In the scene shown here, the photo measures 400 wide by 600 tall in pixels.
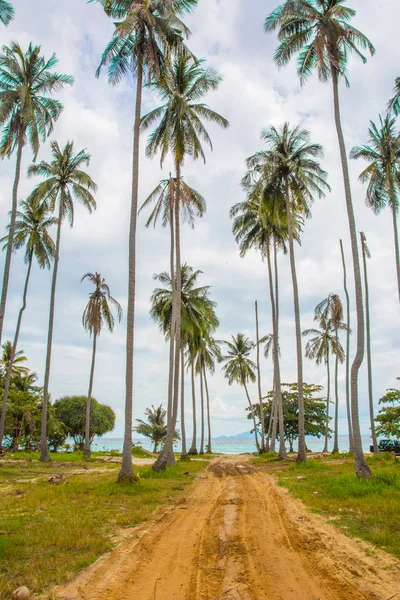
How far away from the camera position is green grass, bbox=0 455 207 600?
188 inches

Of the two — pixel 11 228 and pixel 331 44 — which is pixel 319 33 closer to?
pixel 331 44

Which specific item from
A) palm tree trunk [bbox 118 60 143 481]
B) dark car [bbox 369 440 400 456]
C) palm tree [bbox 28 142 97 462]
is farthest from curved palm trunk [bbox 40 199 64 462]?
dark car [bbox 369 440 400 456]

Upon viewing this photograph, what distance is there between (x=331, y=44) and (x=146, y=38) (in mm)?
6175

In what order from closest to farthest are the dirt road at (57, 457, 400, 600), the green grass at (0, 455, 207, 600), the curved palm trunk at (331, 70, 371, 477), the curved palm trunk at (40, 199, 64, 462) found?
the dirt road at (57, 457, 400, 600)
the green grass at (0, 455, 207, 600)
the curved palm trunk at (331, 70, 371, 477)
the curved palm trunk at (40, 199, 64, 462)

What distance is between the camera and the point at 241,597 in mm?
3984

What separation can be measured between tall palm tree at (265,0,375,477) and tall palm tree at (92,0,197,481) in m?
3.43

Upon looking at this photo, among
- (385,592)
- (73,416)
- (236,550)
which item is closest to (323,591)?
(385,592)

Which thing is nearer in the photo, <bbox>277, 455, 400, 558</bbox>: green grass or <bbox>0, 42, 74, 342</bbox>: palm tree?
<bbox>277, 455, 400, 558</bbox>: green grass

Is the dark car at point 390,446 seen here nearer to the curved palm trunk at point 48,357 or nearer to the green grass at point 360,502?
the green grass at point 360,502

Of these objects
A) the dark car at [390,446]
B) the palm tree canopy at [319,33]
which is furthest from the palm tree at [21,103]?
the dark car at [390,446]

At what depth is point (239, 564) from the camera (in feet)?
16.1

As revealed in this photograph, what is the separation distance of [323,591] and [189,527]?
125 inches

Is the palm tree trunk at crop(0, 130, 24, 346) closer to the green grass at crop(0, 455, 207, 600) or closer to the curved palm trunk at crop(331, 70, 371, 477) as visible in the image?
the green grass at crop(0, 455, 207, 600)

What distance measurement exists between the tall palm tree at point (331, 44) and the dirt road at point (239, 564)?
6632 millimetres
